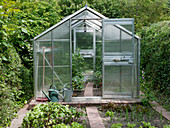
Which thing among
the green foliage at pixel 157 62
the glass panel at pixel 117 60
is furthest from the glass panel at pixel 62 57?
the green foliage at pixel 157 62

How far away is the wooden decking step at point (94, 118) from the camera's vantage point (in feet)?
13.9

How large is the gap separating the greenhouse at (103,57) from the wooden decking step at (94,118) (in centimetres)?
81

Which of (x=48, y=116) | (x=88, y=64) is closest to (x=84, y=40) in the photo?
(x=88, y=64)

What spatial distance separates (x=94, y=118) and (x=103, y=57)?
1935 mm

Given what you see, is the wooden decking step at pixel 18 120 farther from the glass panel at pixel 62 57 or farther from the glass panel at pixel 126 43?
the glass panel at pixel 126 43

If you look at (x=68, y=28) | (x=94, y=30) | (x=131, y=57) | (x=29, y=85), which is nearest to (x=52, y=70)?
(x=29, y=85)

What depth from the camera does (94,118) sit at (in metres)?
4.68

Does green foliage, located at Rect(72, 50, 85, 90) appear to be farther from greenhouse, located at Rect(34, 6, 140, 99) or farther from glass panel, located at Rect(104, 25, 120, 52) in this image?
glass panel, located at Rect(104, 25, 120, 52)

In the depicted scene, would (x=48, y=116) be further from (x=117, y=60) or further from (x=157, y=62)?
(x=157, y=62)

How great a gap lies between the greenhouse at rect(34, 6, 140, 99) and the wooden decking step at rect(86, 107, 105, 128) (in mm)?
806

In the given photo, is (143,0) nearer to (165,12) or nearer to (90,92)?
(165,12)

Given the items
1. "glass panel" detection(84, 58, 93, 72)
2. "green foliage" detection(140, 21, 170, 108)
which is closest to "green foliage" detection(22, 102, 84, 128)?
"green foliage" detection(140, 21, 170, 108)

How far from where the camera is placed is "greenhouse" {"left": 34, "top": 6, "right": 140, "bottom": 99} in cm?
604

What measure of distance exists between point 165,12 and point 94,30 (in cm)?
566
